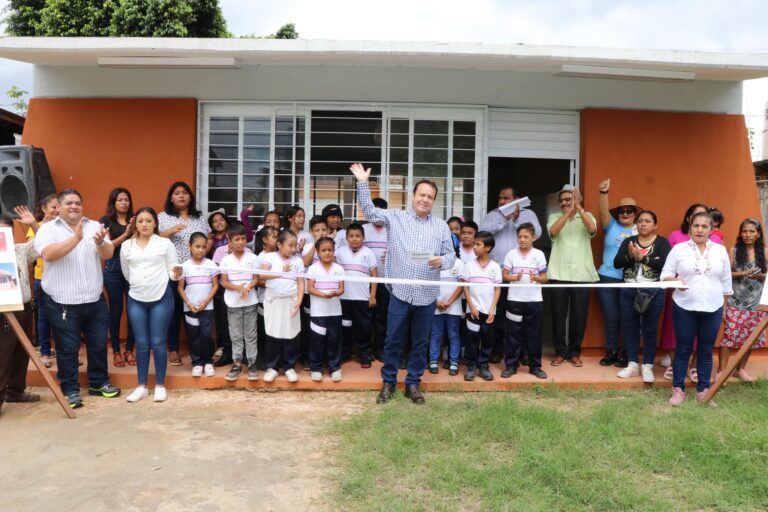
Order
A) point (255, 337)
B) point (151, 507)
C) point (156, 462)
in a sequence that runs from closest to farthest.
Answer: point (151, 507) → point (156, 462) → point (255, 337)

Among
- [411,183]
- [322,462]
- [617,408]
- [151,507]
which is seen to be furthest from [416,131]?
[151,507]

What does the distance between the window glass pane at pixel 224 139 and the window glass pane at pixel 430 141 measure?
1951mm

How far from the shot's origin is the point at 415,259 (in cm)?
426

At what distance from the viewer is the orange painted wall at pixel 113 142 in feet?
19.5

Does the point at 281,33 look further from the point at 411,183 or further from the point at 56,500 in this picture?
the point at 56,500

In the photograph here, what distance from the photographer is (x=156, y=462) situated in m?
3.43

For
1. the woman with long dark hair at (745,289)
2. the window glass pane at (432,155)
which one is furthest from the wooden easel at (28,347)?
the woman with long dark hair at (745,289)

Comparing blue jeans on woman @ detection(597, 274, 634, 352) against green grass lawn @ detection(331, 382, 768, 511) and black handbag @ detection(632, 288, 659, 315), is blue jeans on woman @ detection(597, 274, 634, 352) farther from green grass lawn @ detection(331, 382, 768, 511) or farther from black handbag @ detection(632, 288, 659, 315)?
green grass lawn @ detection(331, 382, 768, 511)

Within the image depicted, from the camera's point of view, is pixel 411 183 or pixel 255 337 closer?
pixel 255 337

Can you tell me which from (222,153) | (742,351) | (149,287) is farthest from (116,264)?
(742,351)

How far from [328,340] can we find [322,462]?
1.56m

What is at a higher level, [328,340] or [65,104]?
[65,104]

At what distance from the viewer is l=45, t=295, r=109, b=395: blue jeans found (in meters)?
4.36

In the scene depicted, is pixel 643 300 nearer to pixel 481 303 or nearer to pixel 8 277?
pixel 481 303
